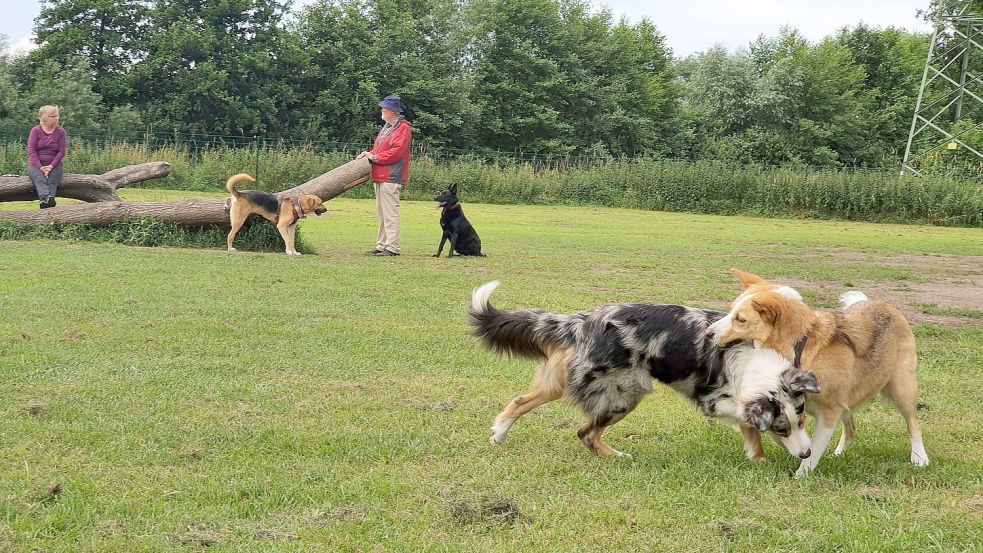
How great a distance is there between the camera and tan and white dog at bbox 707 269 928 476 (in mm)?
4773

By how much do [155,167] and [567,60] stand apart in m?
42.3

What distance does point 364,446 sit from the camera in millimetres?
4922

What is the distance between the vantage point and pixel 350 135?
157 feet

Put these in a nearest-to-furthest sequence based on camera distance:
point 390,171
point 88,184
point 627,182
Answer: point 390,171, point 88,184, point 627,182

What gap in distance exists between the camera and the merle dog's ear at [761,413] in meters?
4.73

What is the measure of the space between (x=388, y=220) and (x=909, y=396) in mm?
10778

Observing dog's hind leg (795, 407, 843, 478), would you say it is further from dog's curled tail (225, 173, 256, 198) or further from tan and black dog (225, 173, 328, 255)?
dog's curled tail (225, 173, 256, 198)

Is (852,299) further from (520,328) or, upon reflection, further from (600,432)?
(520,328)

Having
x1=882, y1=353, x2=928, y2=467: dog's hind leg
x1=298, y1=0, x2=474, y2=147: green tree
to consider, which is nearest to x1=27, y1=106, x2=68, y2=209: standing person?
x1=882, y1=353, x2=928, y2=467: dog's hind leg

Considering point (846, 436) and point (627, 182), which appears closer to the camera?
point (846, 436)

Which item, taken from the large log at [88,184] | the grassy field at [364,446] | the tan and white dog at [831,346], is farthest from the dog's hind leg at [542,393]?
the large log at [88,184]

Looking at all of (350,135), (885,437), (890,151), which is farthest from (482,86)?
(885,437)

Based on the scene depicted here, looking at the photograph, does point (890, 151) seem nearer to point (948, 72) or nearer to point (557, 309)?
point (948, 72)

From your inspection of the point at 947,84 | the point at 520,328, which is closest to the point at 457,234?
the point at 520,328
